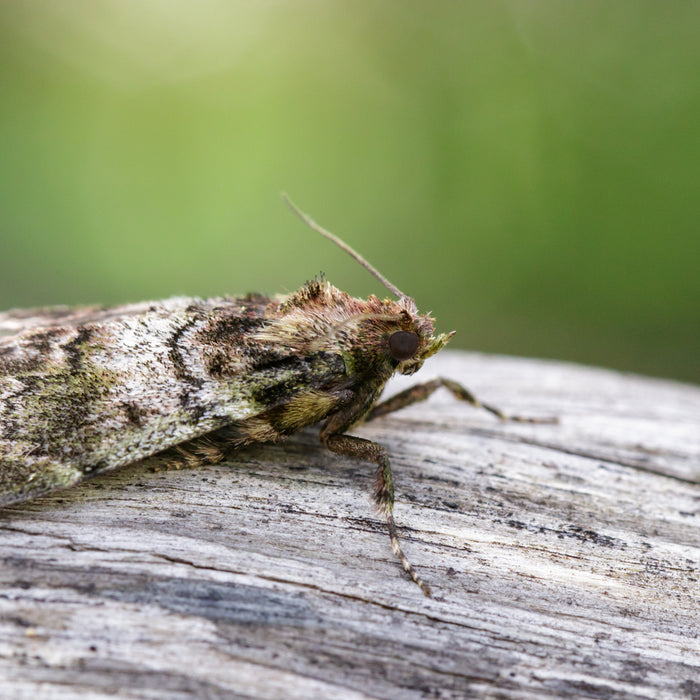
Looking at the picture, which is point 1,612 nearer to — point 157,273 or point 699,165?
point 157,273

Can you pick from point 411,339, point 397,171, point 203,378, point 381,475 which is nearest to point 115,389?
point 203,378

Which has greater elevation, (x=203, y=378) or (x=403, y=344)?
(x=403, y=344)

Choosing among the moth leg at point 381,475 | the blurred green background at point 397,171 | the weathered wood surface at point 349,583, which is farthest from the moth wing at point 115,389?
the blurred green background at point 397,171

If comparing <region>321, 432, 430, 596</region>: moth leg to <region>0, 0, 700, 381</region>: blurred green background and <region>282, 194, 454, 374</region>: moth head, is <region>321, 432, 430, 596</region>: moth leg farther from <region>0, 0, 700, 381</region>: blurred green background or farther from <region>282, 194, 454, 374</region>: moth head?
<region>0, 0, 700, 381</region>: blurred green background

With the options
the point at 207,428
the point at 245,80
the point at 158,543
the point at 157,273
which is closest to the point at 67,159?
the point at 157,273

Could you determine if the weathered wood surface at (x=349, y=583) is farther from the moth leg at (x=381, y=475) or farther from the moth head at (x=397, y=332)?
the moth head at (x=397, y=332)

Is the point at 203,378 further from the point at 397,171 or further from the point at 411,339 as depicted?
the point at 397,171
